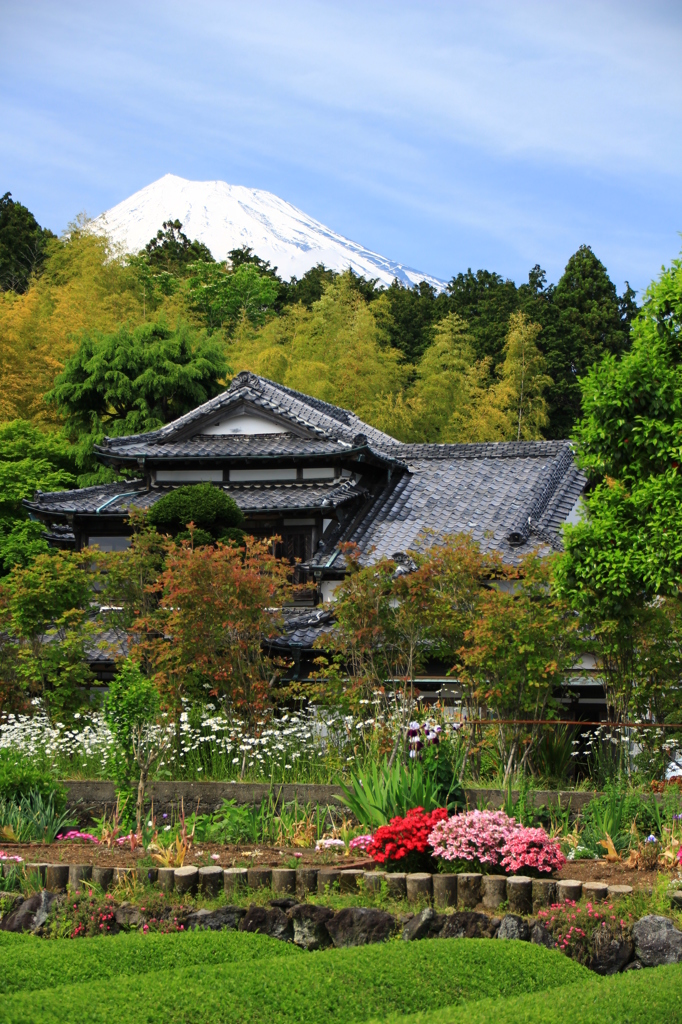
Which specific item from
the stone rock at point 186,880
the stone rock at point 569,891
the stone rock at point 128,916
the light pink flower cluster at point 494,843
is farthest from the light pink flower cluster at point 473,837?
the stone rock at point 128,916

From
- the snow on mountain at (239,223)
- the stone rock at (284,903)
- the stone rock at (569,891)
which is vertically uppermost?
the snow on mountain at (239,223)

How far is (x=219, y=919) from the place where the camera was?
747 centimetres

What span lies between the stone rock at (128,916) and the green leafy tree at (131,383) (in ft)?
64.9

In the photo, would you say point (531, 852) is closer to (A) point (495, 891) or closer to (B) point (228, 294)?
(A) point (495, 891)

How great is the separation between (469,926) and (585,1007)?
60.1 inches

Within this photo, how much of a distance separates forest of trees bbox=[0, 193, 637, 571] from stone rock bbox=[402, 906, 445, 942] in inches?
463

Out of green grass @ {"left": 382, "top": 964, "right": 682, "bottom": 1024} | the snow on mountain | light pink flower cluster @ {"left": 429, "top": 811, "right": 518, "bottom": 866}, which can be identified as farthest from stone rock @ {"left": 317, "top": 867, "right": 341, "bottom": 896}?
the snow on mountain

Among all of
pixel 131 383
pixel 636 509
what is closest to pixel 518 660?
pixel 636 509

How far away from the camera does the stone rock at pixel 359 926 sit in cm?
719

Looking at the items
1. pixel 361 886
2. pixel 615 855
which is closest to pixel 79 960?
pixel 361 886

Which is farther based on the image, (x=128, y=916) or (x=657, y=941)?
(x=128, y=916)

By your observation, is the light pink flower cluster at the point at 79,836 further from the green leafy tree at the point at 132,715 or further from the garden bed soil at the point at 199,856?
the green leafy tree at the point at 132,715

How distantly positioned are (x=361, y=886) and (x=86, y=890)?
2098mm

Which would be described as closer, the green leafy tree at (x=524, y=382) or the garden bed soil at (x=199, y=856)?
the garden bed soil at (x=199, y=856)
